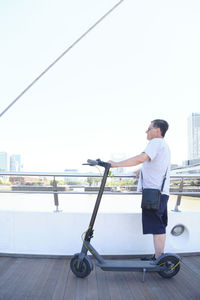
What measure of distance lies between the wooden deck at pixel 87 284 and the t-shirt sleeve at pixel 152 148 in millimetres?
1057

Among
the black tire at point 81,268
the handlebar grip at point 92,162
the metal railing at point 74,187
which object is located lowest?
the black tire at point 81,268

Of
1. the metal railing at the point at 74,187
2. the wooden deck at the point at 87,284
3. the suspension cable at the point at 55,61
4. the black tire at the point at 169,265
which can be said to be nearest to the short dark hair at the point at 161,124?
the metal railing at the point at 74,187

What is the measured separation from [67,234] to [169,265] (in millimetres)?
1102

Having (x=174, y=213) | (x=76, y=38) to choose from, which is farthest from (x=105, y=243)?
(x=76, y=38)

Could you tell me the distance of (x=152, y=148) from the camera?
212 centimetres

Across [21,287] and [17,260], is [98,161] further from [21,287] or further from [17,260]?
[17,260]

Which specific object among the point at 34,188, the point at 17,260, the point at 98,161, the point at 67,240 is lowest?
the point at 17,260

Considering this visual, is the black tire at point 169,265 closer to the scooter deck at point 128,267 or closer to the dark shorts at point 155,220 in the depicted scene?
the scooter deck at point 128,267

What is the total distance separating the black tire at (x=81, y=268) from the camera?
2.11 m

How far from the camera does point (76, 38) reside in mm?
3127

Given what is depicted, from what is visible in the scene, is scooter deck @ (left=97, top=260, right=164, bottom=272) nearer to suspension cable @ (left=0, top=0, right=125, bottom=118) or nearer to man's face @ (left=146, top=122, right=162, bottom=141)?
man's face @ (left=146, top=122, right=162, bottom=141)

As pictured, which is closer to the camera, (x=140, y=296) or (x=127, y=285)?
(x=140, y=296)

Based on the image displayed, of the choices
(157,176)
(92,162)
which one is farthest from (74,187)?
(157,176)

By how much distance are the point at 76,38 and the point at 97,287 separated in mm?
2756
